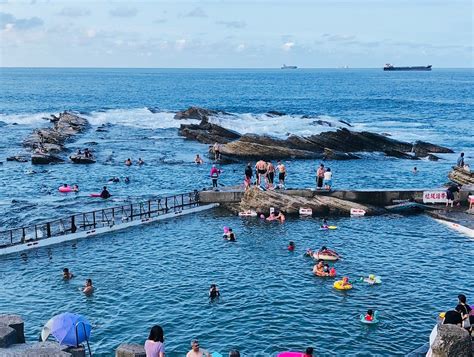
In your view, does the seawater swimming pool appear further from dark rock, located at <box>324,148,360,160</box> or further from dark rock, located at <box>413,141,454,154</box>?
dark rock, located at <box>413,141,454,154</box>

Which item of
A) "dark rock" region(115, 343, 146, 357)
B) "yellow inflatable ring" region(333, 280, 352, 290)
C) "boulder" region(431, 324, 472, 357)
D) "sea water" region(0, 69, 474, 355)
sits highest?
"boulder" region(431, 324, 472, 357)

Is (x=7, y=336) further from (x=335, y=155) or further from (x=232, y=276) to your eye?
(x=335, y=155)

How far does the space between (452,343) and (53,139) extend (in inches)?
2983

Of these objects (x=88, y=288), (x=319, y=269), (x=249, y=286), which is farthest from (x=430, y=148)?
(x=88, y=288)

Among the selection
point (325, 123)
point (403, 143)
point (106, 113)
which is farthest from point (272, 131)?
point (106, 113)

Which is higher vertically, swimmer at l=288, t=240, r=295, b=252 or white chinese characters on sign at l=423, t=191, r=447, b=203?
white chinese characters on sign at l=423, t=191, r=447, b=203

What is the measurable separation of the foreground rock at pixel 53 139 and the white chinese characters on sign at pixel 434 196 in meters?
44.1

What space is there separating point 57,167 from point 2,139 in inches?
1291

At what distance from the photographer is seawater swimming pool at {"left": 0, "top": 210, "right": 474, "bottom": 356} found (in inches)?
936

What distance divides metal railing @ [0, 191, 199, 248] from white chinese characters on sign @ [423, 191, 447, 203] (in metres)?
17.7

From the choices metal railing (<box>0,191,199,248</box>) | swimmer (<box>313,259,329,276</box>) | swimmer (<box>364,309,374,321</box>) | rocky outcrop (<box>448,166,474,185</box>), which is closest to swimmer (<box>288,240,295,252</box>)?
swimmer (<box>313,259,329,276</box>)

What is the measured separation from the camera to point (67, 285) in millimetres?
28891

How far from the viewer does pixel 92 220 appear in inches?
1640

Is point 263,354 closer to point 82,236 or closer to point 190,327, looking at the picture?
point 190,327
